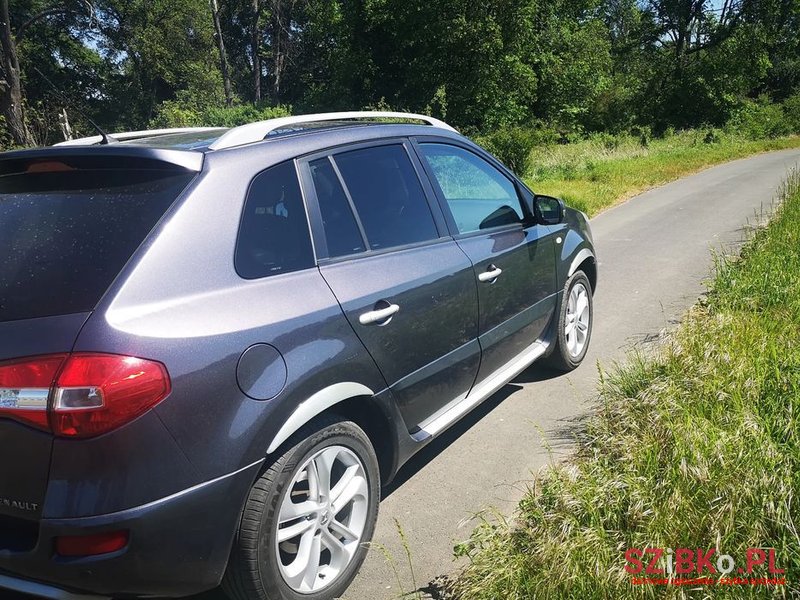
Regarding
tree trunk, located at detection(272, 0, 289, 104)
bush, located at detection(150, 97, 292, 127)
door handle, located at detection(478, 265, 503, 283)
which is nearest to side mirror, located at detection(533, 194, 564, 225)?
door handle, located at detection(478, 265, 503, 283)

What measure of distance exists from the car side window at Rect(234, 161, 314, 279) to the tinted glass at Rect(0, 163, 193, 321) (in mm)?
288

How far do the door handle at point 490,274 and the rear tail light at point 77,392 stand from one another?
6.85 feet

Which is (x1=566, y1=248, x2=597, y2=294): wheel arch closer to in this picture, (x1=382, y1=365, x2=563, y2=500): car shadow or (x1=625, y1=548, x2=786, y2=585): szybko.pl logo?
(x1=382, y1=365, x2=563, y2=500): car shadow

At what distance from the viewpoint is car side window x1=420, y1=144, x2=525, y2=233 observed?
3.85 metres

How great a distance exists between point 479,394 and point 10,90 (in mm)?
23236

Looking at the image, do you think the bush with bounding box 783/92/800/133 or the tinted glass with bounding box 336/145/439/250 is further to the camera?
the bush with bounding box 783/92/800/133

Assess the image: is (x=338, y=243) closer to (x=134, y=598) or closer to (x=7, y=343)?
(x=7, y=343)

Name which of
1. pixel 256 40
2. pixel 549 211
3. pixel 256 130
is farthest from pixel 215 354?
pixel 256 40

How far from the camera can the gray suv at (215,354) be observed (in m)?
1.97

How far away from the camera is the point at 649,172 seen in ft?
61.1

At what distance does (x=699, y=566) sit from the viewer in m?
2.35

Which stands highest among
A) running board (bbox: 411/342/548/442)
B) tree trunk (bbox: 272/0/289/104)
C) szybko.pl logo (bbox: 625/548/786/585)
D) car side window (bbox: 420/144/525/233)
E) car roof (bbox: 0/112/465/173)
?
tree trunk (bbox: 272/0/289/104)

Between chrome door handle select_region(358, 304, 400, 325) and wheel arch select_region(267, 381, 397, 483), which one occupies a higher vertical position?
chrome door handle select_region(358, 304, 400, 325)

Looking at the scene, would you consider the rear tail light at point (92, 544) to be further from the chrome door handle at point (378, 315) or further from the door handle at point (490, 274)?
the door handle at point (490, 274)
